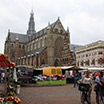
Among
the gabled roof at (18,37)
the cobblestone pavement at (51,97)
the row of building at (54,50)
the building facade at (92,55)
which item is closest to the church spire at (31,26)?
the row of building at (54,50)

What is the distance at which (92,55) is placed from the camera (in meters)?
36.4

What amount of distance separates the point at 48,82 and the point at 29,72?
4.24m

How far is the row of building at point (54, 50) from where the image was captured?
121ft

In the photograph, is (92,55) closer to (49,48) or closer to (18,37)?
(49,48)

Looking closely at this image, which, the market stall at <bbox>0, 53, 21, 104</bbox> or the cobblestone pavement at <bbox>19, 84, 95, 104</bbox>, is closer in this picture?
the market stall at <bbox>0, 53, 21, 104</bbox>

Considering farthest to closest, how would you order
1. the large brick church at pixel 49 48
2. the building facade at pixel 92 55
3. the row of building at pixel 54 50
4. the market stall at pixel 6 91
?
the large brick church at pixel 49 48 → the row of building at pixel 54 50 → the building facade at pixel 92 55 → the market stall at pixel 6 91

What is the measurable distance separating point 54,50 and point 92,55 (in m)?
19.0

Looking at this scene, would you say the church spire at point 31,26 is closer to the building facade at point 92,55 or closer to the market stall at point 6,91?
the building facade at point 92,55

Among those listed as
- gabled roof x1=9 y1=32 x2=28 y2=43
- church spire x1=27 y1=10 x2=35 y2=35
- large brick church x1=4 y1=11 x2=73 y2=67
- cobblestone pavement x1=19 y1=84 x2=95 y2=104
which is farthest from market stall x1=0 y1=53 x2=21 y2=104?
church spire x1=27 y1=10 x2=35 y2=35

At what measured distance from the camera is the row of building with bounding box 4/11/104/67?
3678 centimetres

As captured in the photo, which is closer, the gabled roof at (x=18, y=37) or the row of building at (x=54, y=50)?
the row of building at (x=54, y=50)

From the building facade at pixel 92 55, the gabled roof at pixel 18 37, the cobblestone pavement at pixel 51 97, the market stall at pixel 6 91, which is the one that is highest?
the gabled roof at pixel 18 37

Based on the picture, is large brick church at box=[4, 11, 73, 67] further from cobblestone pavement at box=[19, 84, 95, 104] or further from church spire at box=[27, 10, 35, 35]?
cobblestone pavement at box=[19, 84, 95, 104]

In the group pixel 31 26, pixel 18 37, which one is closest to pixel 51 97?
pixel 18 37
